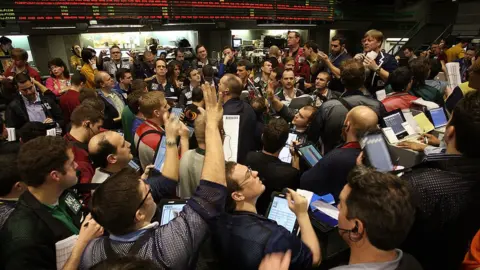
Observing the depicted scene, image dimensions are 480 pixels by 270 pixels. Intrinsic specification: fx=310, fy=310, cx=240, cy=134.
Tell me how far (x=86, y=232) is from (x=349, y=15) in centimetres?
1274

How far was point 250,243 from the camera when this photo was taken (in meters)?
1.35

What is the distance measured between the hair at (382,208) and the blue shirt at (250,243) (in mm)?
315

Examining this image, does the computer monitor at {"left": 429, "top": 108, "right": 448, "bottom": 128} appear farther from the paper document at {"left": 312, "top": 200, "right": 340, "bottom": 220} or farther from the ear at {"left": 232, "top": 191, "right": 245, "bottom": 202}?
the ear at {"left": 232, "top": 191, "right": 245, "bottom": 202}

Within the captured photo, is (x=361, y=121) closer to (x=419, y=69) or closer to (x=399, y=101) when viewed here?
(x=399, y=101)

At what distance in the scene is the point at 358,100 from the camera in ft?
9.41

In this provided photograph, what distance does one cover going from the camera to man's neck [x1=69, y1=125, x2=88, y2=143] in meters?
2.55

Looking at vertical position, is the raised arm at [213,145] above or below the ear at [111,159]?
above

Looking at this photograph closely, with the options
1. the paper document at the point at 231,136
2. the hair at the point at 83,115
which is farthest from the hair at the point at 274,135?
the hair at the point at 83,115

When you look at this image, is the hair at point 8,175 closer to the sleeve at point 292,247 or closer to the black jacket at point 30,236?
the black jacket at point 30,236

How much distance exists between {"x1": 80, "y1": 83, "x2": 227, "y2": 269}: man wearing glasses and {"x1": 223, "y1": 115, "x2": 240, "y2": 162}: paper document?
1.29 metres

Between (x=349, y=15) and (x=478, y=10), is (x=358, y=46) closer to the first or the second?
(x=349, y=15)

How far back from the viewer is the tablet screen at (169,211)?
66.8 inches

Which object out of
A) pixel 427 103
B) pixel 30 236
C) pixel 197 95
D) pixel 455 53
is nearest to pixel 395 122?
pixel 427 103

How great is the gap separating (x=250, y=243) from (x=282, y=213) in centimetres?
49
